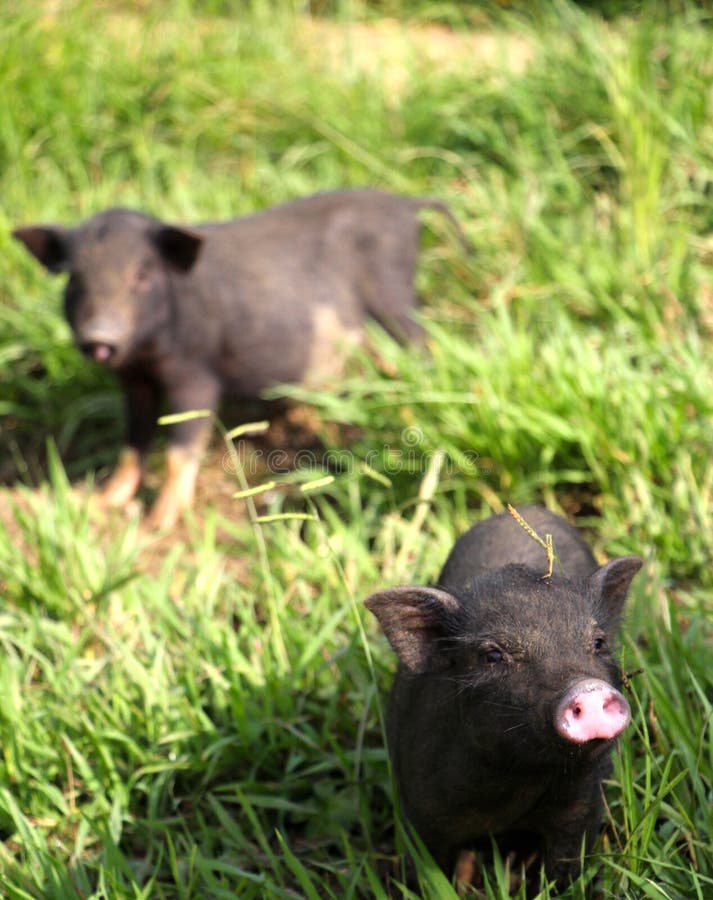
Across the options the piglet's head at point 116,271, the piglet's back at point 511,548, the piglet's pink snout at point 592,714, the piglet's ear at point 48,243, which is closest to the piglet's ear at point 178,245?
the piglet's head at point 116,271

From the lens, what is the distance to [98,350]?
448cm

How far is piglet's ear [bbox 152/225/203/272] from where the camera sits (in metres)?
4.59

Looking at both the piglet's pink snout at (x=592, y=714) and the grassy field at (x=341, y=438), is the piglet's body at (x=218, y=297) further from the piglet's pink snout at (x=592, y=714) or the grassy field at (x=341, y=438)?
the piglet's pink snout at (x=592, y=714)

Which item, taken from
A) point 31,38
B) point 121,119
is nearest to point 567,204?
point 121,119

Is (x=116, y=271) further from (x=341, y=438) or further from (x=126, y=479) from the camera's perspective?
(x=341, y=438)

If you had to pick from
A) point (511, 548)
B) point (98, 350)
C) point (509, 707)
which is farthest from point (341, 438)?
point (509, 707)

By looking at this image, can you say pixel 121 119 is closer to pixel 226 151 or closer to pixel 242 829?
pixel 226 151

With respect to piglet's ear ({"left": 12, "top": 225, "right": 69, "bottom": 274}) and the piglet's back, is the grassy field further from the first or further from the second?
piglet's ear ({"left": 12, "top": 225, "right": 69, "bottom": 274})

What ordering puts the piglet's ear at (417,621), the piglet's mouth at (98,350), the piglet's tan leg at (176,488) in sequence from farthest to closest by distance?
the piglet's tan leg at (176,488) → the piglet's mouth at (98,350) → the piglet's ear at (417,621)

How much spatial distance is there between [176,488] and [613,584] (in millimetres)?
2641

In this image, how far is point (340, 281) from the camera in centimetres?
532

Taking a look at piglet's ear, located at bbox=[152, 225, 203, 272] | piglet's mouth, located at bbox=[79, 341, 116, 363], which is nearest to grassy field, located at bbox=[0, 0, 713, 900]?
piglet's mouth, located at bbox=[79, 341, 116, 363]

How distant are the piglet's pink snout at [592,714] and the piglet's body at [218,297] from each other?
9.36ft

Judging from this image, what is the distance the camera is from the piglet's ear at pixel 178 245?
4.59 metres
